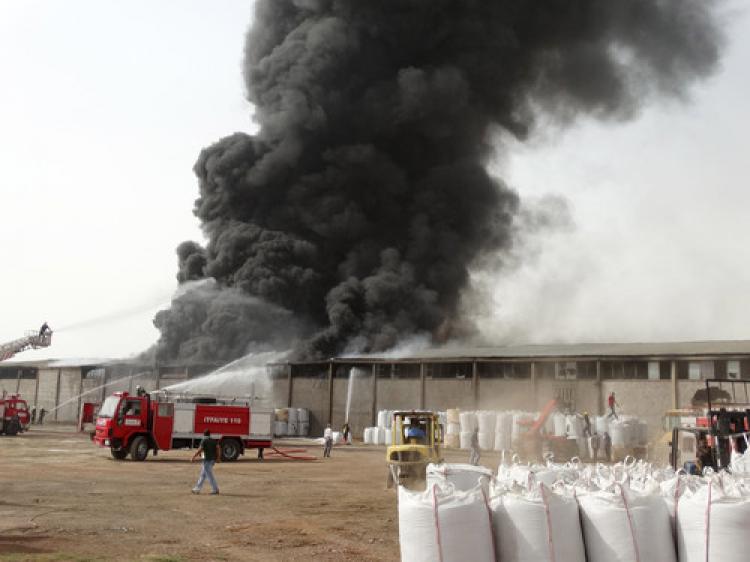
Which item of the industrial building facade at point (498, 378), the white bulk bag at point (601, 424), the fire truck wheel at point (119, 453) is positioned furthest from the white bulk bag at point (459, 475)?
the industrial building facade at point (498, 378)

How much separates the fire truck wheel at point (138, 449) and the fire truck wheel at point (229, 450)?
2.84 metres

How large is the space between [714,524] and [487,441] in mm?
29952

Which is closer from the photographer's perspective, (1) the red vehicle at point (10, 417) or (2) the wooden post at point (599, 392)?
(2) the wooden post at point (599, 392)

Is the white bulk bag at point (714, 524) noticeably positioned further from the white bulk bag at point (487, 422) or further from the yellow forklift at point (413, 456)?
the white bulk bag at point (487, 422)

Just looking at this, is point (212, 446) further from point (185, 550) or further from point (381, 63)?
point (381, 63)

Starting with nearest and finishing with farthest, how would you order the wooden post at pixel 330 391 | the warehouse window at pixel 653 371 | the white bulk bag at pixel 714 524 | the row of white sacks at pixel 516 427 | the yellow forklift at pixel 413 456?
the white bulk bag at pixel 714 524 → the yellow forklift at pixel 413 456 → the row of white sacks at pixel 516 427 → the warehouse window at pixel 653 371 → the wooden post at pixel 330 391

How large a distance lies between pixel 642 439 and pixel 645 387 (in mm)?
5286

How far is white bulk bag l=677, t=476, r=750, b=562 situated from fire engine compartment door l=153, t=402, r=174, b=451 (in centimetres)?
2207

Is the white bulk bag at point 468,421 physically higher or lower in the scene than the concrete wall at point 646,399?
lower

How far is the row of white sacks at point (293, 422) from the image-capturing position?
151ft

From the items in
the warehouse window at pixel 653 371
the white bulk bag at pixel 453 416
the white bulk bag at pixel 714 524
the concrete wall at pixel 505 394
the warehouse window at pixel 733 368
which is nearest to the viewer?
the white bulk bag at pixel 714 524

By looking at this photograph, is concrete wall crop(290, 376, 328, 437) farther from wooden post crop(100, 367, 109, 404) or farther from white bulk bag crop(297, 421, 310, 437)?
wooden post crop(100, 367, 109, 404)

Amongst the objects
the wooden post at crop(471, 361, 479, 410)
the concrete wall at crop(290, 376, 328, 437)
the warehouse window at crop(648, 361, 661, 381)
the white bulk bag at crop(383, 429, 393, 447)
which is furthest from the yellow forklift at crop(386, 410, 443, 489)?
the concrete wall at crop(290, 376, 328, 437)

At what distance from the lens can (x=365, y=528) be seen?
39.9 ft
